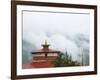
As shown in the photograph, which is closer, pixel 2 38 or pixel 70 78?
pixel 2 38

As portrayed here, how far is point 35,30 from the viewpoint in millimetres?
1717

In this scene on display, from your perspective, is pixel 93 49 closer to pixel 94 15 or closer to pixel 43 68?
pixel 94 15

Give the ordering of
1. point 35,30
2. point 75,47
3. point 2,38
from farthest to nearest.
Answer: point 75,47
point 35,30
point 2,38

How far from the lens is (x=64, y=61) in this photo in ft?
5.90

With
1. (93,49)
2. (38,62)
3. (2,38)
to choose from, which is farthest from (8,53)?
(93,49)

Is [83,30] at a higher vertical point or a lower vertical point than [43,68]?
higher

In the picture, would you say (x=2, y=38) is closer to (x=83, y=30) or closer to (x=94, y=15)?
(x=83, y=30)

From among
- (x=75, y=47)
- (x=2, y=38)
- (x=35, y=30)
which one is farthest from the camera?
(x=75, y=47)

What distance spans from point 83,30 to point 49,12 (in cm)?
37

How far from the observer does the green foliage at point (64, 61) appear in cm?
178

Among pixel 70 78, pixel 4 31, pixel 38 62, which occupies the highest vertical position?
pixel 4 31

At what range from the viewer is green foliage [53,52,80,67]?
1.78m

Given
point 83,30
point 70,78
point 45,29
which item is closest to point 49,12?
point 45,29

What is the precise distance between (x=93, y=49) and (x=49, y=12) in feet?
1.82
